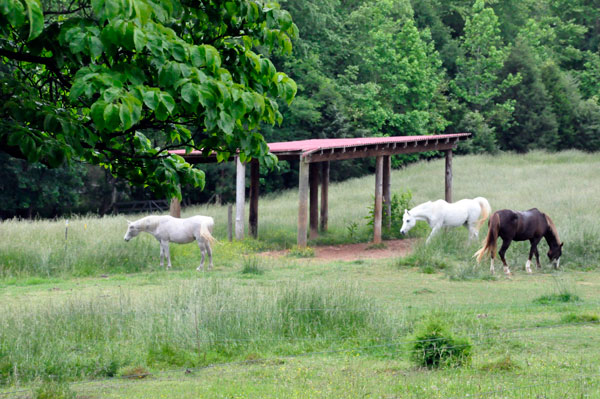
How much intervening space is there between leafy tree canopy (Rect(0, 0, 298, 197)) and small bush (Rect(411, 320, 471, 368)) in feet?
8.58

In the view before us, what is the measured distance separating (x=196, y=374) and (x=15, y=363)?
1.81 metres

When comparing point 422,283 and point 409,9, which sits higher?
→ point 409,9

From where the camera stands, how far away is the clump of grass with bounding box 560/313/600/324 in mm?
10023

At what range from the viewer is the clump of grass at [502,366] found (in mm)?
7220

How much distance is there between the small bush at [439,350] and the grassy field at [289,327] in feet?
0.31

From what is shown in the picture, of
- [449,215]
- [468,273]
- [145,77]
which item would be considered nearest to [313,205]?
[449,215]

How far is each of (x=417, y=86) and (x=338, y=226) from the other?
28605 mm

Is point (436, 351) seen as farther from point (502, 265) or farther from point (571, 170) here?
point (571, 170)

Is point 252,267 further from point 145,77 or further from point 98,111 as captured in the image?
point 98,111

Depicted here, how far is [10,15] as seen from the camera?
3697mm

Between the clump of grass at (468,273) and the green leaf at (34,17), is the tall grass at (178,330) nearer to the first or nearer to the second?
the green leaf at (34,17)

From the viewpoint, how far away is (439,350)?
24.7 ft

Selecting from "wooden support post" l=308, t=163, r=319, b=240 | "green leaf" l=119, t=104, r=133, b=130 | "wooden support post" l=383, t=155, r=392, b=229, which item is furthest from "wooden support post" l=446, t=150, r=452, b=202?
"green leaf" l=119, t=104, r=133, b=130

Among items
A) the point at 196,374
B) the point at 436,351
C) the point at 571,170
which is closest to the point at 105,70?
the point at 196,374
